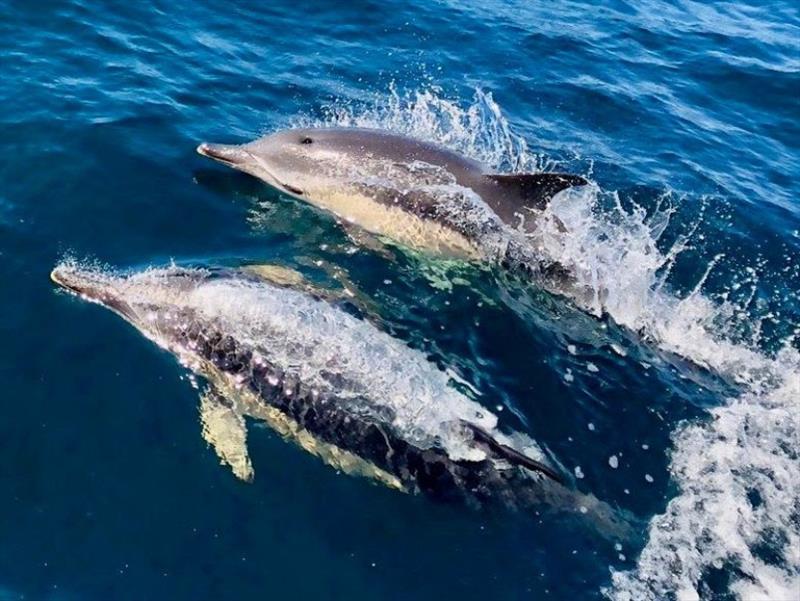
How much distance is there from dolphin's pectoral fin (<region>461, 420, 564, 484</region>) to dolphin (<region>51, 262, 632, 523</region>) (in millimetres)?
12

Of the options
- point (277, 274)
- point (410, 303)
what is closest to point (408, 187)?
point (410, 303)

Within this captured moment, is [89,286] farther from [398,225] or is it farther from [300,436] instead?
[398,225]

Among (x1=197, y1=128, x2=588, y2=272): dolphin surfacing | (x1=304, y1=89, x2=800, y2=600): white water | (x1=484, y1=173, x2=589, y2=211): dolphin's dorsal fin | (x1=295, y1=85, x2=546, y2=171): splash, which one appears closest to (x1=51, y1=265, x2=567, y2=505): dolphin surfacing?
(x1=304, y1=89, x2=800, y2=600): white water

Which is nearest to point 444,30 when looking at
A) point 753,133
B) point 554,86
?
point 554,86

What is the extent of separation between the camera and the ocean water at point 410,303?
7625mm

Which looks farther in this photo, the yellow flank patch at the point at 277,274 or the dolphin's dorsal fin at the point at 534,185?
the dolphin's dorsal fin at the point at 534,185

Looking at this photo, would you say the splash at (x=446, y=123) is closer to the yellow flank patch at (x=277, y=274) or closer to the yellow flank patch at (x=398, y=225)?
the yellow flank patch at (x=398, y=225)

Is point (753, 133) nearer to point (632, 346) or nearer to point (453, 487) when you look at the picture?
point (632, 346)

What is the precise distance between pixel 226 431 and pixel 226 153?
223 inches

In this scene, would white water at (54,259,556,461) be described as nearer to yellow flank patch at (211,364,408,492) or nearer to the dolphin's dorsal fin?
yellow flank patch at (211,364,408,492)

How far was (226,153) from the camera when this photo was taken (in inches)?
508

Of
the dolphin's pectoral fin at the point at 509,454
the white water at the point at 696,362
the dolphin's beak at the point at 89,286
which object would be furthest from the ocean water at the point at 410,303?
the dolphin's pectoral fin at the point at 509,454

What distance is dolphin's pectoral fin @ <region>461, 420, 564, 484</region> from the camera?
774 centimetres

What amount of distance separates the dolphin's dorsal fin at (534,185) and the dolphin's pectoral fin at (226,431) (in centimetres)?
479
